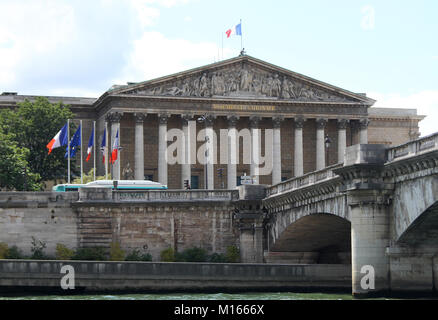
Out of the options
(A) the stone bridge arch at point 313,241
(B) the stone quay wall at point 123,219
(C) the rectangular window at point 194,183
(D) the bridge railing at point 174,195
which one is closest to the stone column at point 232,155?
(C) the rectangular window at point 194,183

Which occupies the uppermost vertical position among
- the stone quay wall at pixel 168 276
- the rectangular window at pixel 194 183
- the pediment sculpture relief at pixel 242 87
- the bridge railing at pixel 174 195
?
the pediment sculpture relief at pixel 242 87

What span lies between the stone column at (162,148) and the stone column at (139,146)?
1.77 m

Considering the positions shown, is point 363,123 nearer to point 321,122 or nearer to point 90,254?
point 321,122

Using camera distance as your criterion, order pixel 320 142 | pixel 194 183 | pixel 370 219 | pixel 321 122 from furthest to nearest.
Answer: pixel 320 142
pixel 321 122
pixel 194 183
pixel 370 219

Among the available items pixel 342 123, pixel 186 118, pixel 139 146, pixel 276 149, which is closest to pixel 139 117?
pixel 139 146

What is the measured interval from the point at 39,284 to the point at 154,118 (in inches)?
1988

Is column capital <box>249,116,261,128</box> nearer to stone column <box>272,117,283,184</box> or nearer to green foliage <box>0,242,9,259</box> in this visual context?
stone column <box>272,117,283,184</box>

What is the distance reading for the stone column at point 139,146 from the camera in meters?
102

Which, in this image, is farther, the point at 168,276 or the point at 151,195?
the point at 151,195

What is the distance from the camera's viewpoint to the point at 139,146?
102 metres

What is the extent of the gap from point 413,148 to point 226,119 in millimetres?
62286

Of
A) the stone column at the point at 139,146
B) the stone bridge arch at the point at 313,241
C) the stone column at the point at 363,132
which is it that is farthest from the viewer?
the stone column at the point at 363,132

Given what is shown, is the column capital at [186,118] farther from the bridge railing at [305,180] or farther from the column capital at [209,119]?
the bridge railing at [305,180]
